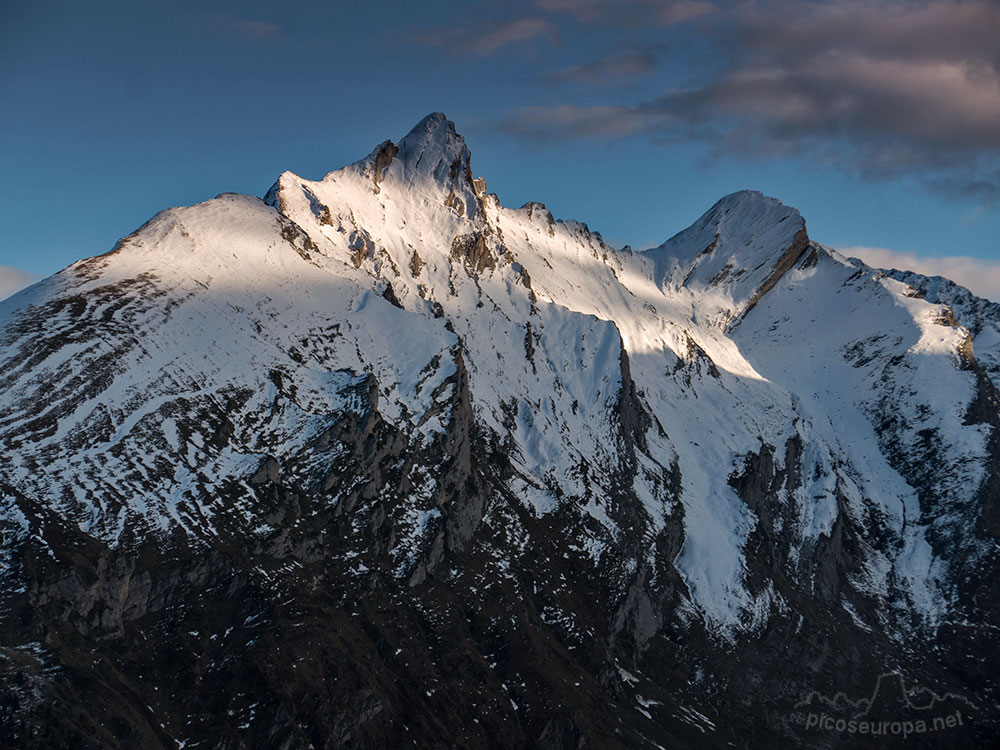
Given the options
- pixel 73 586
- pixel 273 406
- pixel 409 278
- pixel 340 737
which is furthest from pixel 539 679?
pixel 409 278

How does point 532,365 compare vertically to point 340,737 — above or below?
above

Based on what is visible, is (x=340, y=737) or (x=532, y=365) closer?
(x=340, y=737)

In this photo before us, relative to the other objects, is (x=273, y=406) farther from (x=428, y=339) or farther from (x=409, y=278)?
(x=409, y=278)

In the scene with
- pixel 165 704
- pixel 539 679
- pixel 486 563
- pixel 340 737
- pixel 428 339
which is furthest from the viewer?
A: pixel 428 339

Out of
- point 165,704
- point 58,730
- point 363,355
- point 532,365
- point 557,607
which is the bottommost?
point 58,730
